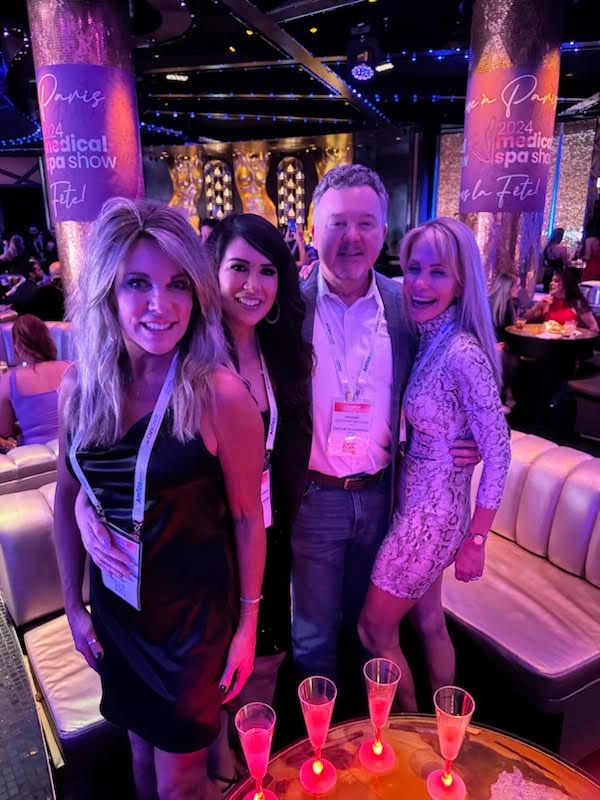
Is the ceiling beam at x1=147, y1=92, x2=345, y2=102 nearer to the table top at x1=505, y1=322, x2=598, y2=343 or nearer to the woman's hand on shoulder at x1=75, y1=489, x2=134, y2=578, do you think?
the table top at x1=505, y1=322, x2=598, y2=343

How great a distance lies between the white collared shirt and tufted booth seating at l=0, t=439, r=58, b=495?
171 cm

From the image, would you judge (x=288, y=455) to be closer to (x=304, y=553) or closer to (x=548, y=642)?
(x=304, y=553)

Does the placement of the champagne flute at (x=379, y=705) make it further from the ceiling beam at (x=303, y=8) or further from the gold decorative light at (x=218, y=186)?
the gold decorative light at (x=218, y=186)

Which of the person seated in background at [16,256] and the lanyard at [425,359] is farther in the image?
the person seated in background at [16,256]

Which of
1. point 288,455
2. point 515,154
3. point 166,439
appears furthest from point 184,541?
point 515,154

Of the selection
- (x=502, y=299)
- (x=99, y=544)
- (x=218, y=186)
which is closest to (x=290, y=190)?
(x=218, y=186)

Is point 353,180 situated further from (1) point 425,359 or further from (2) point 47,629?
(2) point 47,629

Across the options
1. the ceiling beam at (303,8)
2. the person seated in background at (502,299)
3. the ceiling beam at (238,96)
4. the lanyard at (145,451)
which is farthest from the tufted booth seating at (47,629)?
the ceiling beam at (238,96)

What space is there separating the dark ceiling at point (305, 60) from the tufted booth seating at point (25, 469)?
4.87 metres

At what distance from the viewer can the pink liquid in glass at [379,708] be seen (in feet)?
3.88

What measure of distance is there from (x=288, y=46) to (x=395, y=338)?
7.45 meters

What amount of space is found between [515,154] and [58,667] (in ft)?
16.2

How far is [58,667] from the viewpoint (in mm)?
1876

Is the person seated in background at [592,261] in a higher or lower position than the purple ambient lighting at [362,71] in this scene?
lower
